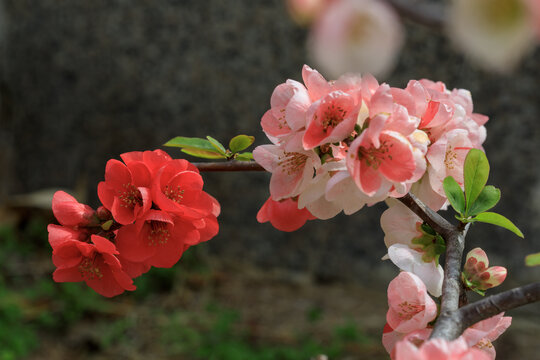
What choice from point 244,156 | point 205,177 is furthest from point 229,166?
point 205,177

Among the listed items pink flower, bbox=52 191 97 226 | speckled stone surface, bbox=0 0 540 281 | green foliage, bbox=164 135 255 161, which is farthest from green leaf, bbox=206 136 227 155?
speckled stone surface, bbox=0 0 540 281

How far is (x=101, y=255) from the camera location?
41 centimetres

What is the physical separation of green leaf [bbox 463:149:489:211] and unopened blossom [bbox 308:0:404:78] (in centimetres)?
9

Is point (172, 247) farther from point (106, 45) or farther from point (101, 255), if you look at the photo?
point (106, 45)

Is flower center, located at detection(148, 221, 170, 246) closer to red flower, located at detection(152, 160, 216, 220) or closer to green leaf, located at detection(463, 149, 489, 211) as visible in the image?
red flower, located at detection(152, 160, 216, 220)

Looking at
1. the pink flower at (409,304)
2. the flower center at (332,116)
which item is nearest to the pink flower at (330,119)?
the flower center at (332,116)

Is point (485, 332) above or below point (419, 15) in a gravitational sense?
below

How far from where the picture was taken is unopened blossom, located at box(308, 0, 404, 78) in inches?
14.2

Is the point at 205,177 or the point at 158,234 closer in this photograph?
the point at 158,234

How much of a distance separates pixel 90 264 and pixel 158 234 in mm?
55

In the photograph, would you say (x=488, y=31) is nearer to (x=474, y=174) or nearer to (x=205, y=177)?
(x=474, y=174)

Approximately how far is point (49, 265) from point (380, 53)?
2238 millimetres

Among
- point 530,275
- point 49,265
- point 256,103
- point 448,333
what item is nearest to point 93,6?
point 256,103

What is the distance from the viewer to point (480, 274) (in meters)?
0.39
